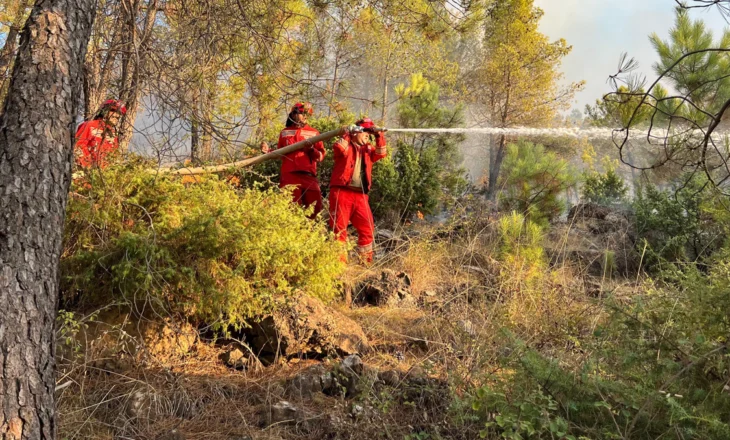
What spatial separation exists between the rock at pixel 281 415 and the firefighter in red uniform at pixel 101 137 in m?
1.65

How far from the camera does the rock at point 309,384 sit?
10.2 feet

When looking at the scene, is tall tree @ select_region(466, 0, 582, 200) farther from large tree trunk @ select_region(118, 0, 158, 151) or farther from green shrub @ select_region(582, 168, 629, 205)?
large tree trunk @ select_region(118, 0, 158, 151)

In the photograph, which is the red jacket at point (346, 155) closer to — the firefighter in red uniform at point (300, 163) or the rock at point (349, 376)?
the firefighter in red uniform at point (300, 163)

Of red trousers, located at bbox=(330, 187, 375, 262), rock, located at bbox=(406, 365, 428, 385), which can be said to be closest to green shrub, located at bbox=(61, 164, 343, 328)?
rock, located at bbox=(406, 365, 428, 385)

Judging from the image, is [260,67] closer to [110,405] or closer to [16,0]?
[110,405]

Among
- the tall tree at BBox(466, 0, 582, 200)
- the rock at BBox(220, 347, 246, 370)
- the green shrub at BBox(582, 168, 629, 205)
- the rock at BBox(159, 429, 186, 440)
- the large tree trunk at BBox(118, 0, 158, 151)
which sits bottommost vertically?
the rock at BBox(159, 429, 186, 440)

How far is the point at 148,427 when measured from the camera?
8.95 feet

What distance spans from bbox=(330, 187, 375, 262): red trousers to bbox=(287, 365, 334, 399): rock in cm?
307

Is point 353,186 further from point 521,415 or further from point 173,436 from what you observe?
point 521,415

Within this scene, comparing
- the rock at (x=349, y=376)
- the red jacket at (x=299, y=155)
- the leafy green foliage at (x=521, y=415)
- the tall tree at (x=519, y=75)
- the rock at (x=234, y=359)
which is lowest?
the rock at (x=234, y=359)

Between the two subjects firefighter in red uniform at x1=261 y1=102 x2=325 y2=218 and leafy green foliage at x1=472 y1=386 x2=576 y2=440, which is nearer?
leafy green foliage at x1=472 y1=386 x2=576 y2=440

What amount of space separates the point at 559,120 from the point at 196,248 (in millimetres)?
19855

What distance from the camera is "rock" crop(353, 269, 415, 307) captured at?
4.92 m

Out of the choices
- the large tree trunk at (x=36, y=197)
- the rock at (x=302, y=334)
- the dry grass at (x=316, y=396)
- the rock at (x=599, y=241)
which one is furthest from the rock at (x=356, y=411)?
the rock at (x=599, y=241)
